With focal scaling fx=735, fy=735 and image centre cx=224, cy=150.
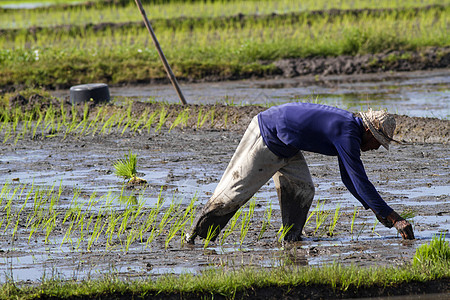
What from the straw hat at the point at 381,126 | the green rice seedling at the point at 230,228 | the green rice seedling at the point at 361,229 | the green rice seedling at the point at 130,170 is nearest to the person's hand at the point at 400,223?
the straw hat at the point at 381,126

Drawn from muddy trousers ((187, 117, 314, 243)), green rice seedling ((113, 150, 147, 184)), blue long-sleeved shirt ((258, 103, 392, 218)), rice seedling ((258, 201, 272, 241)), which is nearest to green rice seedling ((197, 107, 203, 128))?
green rice seedling ((113, 150, 147, 184))

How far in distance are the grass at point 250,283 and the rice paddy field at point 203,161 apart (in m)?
0.01

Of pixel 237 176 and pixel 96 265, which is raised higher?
pixel 237 176

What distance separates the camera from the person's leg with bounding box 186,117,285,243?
5.45 meters

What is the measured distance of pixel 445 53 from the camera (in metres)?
18.0

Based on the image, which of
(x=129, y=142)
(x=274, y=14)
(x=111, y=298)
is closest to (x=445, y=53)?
(x=274, y=14)

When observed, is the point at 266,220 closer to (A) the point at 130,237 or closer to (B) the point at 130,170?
(A) the point at 130,237

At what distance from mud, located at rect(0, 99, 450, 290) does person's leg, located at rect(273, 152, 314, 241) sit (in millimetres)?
161

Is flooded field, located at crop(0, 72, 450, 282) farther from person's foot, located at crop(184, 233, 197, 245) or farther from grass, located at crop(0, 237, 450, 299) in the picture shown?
grass, located at crop(0, 237, 450, 299)

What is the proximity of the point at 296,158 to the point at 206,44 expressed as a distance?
14644 millimetres

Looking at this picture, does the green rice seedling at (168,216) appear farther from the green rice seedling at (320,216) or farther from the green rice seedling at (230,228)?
the green rice seedling at (320,216)

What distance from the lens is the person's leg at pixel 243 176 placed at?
5.45 m

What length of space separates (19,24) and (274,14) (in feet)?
29.1

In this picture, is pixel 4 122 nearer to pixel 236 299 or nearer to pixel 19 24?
pixel 236 299
